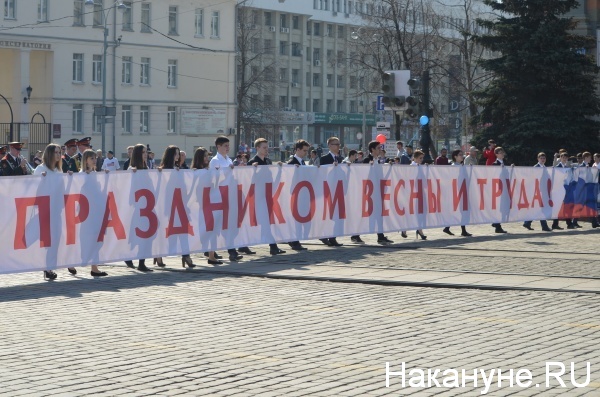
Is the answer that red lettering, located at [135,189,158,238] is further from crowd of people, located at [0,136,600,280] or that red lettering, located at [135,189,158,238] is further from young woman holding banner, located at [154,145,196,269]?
young woman holding banner, located at [154,145,196,269]

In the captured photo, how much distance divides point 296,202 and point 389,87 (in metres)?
8.92

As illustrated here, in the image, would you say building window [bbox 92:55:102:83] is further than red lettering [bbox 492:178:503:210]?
Yes

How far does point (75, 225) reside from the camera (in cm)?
1600

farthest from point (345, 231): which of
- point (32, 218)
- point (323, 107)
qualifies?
point (323, 107)

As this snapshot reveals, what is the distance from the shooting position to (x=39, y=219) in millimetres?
15516

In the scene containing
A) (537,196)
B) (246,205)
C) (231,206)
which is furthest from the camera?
(537,196)

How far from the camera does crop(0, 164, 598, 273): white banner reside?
15.6 meters

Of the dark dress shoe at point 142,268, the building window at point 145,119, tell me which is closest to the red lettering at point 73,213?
the dark dress shoe at point 142,268

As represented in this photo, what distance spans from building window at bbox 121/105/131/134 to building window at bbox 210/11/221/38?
9.21m

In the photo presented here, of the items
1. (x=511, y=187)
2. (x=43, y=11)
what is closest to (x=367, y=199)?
(x=511, y=187)

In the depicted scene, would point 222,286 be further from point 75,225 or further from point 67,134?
point 67,134

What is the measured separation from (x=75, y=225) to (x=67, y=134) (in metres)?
59.3

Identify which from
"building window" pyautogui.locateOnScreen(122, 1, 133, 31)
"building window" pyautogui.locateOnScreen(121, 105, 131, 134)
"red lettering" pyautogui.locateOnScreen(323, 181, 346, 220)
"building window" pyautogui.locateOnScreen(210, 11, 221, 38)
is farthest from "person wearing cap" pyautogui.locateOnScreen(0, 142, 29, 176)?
"building window" pyautogui.locateOnScreen(210, 11, 221, 38)

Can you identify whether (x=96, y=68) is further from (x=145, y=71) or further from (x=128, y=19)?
(x=145, y=71)
